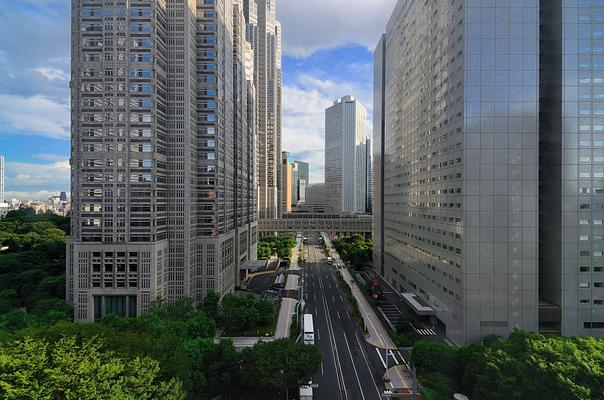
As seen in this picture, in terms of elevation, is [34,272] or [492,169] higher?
[492,169]

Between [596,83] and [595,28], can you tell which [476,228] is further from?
[595,28]

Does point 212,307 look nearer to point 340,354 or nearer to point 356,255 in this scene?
point 340,354

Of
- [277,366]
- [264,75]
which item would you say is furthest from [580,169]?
[264,75]

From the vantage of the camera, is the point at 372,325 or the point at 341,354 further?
the point at 372,325

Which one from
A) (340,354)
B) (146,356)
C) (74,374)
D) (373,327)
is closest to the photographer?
(74,374)

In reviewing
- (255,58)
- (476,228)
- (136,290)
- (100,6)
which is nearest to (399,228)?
(476,228)

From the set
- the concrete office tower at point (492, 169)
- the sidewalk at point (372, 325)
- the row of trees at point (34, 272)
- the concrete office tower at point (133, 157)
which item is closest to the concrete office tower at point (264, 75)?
the row of trees at point (34, 272)

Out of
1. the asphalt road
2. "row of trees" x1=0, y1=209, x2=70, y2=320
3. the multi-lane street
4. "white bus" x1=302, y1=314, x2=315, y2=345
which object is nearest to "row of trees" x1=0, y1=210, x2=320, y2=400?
"row of trees" x1=0, y1=209, x2=70, y2=320

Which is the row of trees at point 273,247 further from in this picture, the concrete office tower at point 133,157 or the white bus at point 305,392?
the white bus at point 305,392
